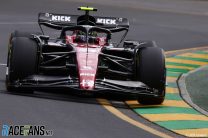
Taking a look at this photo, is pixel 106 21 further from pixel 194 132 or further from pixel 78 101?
pixel 194 132

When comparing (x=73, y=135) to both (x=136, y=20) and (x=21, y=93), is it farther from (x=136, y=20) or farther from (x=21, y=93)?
(x=136, y=20)

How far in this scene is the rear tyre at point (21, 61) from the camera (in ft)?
43.3

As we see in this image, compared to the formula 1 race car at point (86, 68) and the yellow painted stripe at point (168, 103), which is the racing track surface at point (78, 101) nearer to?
the formula 1 race car at point (86, 68)

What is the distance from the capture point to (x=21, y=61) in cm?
1324

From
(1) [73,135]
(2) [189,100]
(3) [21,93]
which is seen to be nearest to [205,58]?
(2) [189,100]

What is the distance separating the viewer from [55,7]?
3406cm

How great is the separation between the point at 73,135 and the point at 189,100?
422 cm

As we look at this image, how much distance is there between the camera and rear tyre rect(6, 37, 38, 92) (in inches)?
520

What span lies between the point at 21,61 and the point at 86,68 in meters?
1.01

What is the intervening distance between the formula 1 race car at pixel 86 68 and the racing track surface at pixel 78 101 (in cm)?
28

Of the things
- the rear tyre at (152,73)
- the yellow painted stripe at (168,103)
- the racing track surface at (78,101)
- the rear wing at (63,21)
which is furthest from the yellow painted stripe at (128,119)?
the rear wing at (63,21)

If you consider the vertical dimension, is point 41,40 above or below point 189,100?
above
